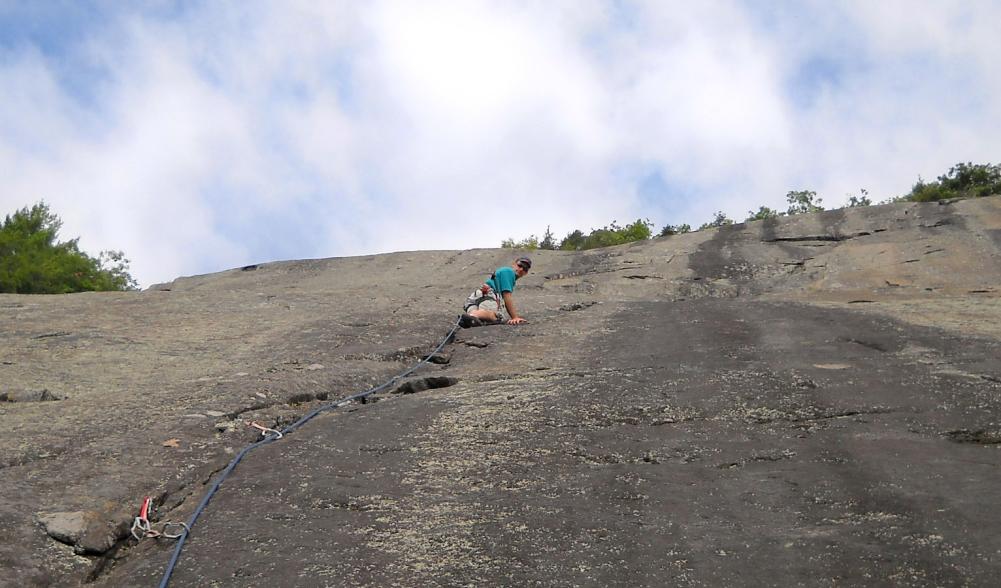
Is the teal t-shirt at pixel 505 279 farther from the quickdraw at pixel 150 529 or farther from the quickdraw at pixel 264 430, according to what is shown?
the quickdraw at pixel 150 529

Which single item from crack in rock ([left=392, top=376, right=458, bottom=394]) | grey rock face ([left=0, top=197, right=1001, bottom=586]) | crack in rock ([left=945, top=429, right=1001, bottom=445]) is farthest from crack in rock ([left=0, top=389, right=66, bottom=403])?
crack in rock ([left=945, top=429, right=1001, bottom=445])

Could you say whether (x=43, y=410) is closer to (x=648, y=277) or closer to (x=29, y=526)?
(x=29, y=526)

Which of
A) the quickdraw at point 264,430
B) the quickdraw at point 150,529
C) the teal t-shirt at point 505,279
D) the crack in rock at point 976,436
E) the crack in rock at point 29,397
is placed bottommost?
the crack in rock at point 976,436

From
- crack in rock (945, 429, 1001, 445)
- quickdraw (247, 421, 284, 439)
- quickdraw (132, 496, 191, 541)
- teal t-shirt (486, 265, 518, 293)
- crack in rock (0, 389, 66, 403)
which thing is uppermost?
teal t-shirt (486, 265, 518, 293)

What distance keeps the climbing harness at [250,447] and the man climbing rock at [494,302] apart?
1.06 m

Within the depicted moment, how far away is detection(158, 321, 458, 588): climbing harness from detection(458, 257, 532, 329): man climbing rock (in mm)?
1060

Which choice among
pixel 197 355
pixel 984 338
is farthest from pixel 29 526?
pixel 984 338

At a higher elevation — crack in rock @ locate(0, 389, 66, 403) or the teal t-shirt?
the teal t-shirt

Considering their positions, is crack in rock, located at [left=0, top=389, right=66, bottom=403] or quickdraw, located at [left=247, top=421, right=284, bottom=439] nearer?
quickdraw, located at [left=247, top=421, right=284, bottom=439]

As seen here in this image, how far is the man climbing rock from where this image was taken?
11344mm

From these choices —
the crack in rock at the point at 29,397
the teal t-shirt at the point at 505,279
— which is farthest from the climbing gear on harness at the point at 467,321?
the crack in rock at the point at 29,397

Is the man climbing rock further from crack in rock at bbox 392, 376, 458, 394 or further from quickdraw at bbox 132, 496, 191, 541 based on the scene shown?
quickdraw at bbox 132, 496, 191, 541

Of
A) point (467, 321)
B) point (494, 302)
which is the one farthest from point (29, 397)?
point (494, 302)

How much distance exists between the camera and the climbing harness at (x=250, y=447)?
16.4ft
